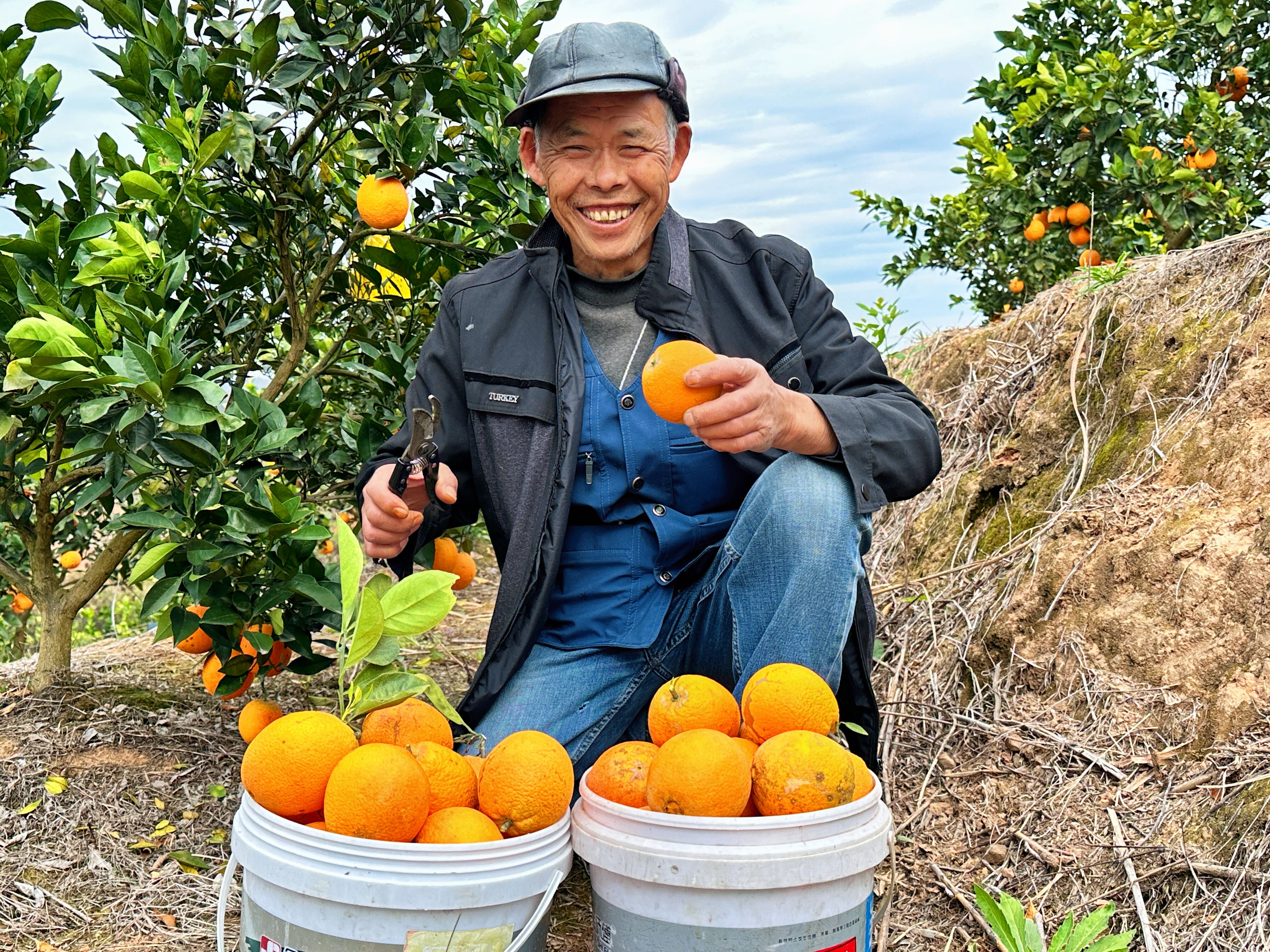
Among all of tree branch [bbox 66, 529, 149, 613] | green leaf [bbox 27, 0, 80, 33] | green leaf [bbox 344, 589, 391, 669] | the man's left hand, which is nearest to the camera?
green leaf [bbox 344, 589, 391, 669]

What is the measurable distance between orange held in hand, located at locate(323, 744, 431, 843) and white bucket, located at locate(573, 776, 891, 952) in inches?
12.2

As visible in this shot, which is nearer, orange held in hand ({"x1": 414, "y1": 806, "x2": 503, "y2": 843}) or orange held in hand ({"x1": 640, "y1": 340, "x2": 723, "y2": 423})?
orange held in hand ({"x1": 414, "y1": 806, "x2": 503, "y2": 843})

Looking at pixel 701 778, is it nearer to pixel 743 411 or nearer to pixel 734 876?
pixel 734 876

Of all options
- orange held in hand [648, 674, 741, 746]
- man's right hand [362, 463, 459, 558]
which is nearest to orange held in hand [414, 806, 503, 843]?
orange held in hand [648, 674, 741, 746]

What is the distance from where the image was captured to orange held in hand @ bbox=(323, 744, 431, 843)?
1550 millimetres

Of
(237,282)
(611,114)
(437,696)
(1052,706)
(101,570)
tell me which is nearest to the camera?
(437,696)

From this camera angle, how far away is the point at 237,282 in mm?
2754

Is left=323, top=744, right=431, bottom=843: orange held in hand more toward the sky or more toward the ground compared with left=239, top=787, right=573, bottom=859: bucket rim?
more toward the sky

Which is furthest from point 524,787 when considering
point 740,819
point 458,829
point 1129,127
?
point 1129,127

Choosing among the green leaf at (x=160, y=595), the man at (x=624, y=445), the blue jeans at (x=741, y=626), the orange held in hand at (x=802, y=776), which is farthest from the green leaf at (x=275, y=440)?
the orange held in hand at (x=802, y=776)

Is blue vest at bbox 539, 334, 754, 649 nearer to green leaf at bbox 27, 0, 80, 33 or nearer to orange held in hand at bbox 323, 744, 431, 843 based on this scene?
orange held in hand at bbox 323, 744, 431, 843

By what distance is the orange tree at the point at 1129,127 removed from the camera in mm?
4906

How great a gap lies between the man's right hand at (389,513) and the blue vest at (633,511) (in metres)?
0.35

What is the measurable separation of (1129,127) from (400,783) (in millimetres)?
4726
